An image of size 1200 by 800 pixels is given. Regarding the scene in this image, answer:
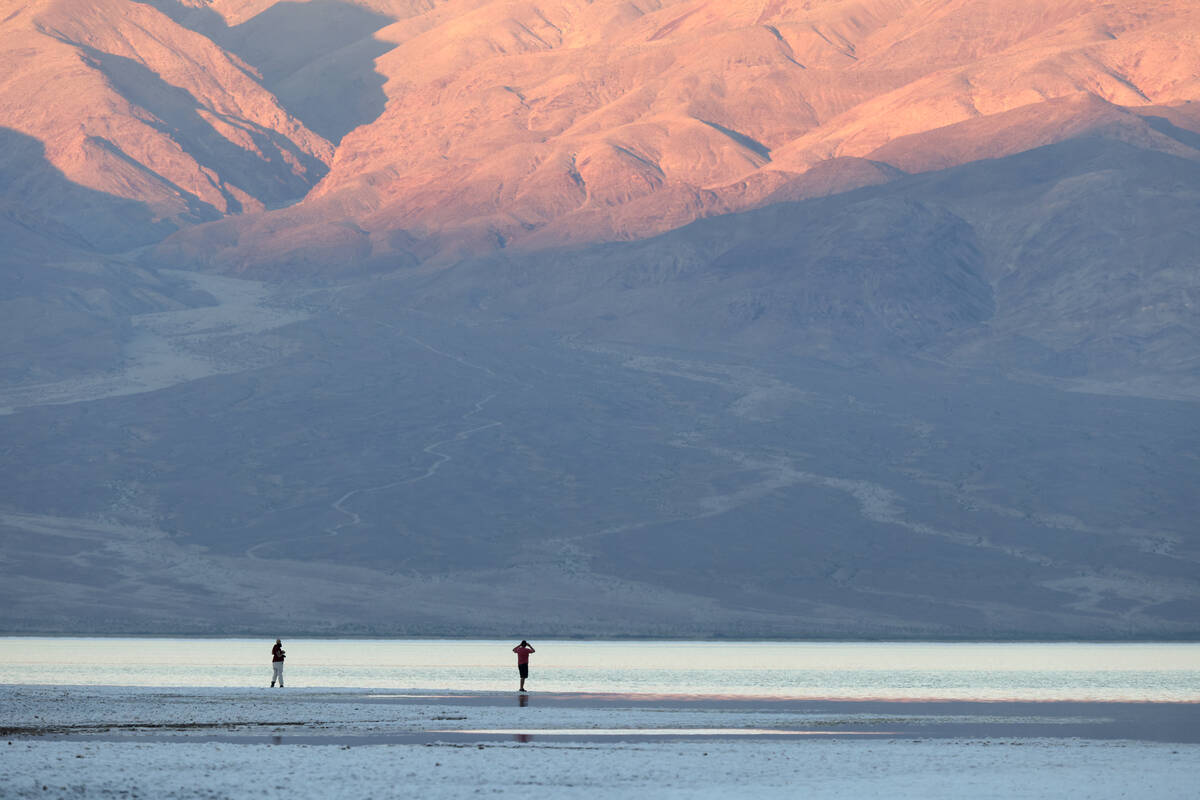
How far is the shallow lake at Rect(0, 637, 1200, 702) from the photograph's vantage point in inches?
1941

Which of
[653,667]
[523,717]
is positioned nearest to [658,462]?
[653,667]

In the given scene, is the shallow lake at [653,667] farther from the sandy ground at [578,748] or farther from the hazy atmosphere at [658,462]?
the hazy atmosphere at [658,462]

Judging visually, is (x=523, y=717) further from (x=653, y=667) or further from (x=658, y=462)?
(x=658, y=462)

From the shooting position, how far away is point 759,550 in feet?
380

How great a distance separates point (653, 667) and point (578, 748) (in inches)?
1273

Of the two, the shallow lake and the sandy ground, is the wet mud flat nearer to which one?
the sandy ground

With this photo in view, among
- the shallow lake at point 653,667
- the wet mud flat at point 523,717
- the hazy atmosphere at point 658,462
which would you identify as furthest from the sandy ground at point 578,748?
the hazy atmosphere at point 658,462

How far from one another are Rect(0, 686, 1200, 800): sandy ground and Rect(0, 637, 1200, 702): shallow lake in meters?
6.49

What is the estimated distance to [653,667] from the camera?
6241 centimetres

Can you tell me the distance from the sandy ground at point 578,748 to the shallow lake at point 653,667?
649cm

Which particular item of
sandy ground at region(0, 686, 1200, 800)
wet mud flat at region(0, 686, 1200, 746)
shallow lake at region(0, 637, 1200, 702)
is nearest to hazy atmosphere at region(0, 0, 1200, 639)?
shallow lake at region(0, 637, 1200, 702)

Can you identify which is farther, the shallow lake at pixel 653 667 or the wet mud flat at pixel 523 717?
the shallow lake at pixel 653 667

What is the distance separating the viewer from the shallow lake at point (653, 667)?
162 feet

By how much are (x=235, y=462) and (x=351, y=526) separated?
74.2 feet
